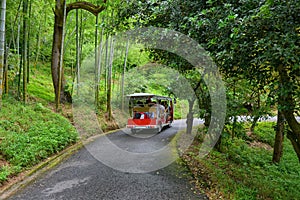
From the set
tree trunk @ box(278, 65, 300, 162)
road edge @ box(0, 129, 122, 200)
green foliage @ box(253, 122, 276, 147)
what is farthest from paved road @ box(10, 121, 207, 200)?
green foliage @ box(253, 122, 276, 147)

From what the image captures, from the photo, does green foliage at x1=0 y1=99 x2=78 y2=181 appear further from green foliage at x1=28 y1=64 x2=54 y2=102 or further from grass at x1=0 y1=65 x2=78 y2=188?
green foliage at x1=28 y1=64 x2=54 y2=102

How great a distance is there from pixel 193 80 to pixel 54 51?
604cm

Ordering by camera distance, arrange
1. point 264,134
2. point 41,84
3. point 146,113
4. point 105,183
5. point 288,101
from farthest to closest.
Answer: point 41,84 < point 264,134 < point 146,113 < point 105,183 < point 288,101

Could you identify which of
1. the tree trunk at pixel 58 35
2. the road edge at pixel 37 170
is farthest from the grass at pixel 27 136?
the tree trunk at pixel 58 35

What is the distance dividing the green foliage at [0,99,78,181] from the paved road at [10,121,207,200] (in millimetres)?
523

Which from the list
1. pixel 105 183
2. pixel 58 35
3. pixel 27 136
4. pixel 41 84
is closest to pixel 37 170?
pixel 27 136

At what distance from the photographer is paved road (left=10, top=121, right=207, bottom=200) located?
3770 mm

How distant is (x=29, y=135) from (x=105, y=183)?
2708 millimetres

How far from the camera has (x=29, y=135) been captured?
5832 millimetres

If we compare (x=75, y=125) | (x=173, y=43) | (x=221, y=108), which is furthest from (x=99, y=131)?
(x=173, y=43)

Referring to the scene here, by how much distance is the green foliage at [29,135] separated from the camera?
186 inches

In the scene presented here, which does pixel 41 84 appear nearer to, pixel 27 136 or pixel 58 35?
pixel 58 35

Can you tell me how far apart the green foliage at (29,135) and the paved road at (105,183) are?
0.52m

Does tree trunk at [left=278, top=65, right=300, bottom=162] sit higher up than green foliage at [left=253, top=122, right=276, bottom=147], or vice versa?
tree trunk at [left=278, top=65, right=300, bottom=162]
